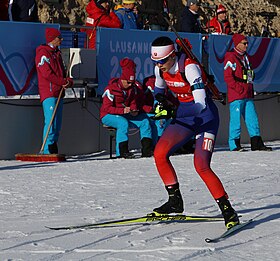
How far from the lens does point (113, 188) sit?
37.1 ft

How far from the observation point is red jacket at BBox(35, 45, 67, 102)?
14328mm

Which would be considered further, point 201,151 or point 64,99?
point 64,99

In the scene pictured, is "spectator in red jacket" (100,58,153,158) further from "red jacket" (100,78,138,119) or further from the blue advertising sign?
the blue advertising sign

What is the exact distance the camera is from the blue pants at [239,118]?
1647 centimetres

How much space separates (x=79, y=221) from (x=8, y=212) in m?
0.89

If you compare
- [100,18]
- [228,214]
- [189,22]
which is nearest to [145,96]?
[100,18]

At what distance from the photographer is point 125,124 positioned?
14.8 m

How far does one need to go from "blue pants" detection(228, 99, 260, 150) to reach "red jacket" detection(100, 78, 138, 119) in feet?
7.48

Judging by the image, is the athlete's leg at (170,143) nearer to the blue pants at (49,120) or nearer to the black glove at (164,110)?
the black glove at (164,110)

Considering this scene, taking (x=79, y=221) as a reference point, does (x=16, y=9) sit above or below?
above

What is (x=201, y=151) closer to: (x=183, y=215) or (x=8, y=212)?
(x=183, y=215)

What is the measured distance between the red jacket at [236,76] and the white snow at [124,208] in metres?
1.53

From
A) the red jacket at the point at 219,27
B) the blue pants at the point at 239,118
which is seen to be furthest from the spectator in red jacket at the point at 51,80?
the red jacket at the point at 219,27

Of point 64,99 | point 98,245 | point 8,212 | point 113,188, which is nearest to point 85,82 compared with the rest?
point 64,99
